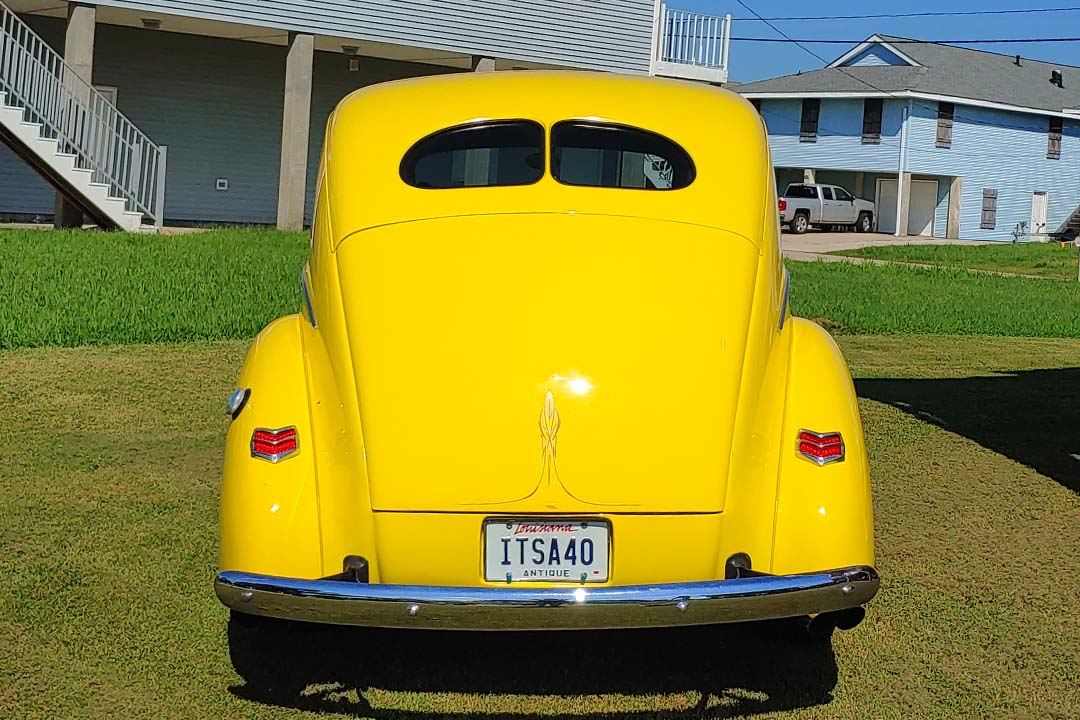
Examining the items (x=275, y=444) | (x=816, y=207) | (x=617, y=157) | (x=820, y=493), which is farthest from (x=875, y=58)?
(x=275, y=444)

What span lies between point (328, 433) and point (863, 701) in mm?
1849

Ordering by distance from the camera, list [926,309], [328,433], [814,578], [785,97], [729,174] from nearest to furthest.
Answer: [814,578], [328,433], [729,174], [926,309], [785,97]

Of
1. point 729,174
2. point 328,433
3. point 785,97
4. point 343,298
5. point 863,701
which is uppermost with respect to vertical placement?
point 785,97

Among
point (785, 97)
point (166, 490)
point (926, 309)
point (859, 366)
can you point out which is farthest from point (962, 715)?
point (785, 97)

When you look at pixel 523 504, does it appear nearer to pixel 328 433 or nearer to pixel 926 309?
pixel 328 433

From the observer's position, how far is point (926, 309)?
56.9 ft

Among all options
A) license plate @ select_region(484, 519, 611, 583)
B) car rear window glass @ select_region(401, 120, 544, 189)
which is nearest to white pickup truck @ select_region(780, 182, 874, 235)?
car rear window glass @ select_region(401, 120, 544, 189)

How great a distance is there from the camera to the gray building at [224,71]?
19.3 m

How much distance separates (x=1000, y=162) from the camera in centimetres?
5088

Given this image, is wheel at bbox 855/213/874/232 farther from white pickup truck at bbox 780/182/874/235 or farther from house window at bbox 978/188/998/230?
house window at bbox 978/188/998/230

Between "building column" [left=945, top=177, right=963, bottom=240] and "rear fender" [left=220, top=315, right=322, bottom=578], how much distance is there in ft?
157

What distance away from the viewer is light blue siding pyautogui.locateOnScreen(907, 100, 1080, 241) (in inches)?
1902

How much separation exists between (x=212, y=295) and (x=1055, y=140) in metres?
45.8

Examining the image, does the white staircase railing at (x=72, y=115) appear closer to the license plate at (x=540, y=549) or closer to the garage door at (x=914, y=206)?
the license plate at (x=540, y=549)
